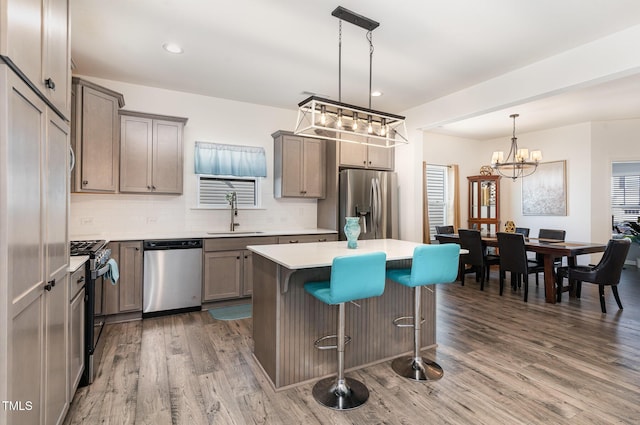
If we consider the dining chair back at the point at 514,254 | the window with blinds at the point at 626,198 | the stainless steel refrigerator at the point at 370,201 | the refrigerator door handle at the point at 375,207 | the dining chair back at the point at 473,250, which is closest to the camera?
the dining chair back at the point at 514,254

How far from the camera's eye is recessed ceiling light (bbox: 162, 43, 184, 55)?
3.19m

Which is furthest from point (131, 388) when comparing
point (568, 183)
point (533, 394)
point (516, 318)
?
point (568, 183)

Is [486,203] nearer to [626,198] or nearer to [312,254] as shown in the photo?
[626,198]

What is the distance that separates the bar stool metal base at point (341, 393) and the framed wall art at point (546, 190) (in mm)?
6296

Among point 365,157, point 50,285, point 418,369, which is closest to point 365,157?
point 365,157

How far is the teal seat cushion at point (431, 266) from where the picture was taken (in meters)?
2.38

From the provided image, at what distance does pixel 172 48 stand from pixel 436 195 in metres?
5.69

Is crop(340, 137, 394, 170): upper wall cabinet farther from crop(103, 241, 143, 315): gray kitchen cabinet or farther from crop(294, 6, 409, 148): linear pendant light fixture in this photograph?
crop(103, 241, 143, 315): gray kitchen cabinet

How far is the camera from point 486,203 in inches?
278

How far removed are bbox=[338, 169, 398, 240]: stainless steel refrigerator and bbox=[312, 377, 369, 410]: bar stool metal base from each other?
8.65 feet

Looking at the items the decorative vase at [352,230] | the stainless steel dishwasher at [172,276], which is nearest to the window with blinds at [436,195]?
the decorative vase at [352,230]

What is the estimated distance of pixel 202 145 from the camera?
4508 mm

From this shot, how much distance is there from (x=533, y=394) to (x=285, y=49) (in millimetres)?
3552

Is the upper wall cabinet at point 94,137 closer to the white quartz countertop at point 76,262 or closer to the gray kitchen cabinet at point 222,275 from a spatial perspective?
the gray kitchen cabinet at point 222,275
